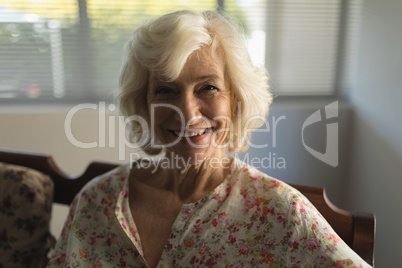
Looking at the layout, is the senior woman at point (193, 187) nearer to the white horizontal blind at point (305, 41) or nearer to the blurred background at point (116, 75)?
the blurred background at point (116, 75)

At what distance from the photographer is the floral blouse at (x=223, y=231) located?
103 cm

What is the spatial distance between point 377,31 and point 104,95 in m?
1.33

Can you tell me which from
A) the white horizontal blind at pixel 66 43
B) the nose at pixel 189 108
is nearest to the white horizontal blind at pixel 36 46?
the white horizontal blind at pixel 66 43

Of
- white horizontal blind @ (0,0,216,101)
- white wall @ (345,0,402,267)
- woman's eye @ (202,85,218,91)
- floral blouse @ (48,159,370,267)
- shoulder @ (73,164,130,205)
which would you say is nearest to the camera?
floral blouse @ (48,159,370,267)

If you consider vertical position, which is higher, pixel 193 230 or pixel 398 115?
pixel 398 115

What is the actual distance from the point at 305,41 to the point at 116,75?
97 centimetres

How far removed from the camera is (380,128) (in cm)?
187

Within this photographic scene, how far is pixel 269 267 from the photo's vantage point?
3.52 feet

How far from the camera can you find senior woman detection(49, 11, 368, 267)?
3.56 ft

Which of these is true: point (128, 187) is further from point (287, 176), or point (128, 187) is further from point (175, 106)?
point (287, 176)

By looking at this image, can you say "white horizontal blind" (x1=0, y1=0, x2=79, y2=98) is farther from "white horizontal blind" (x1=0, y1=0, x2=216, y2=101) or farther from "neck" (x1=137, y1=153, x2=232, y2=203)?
"neck" (x1=137, y1=153, x2=232, y2=203)

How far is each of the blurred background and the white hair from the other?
84 centimetres

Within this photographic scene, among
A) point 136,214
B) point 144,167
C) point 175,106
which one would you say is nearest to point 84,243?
point 136,214

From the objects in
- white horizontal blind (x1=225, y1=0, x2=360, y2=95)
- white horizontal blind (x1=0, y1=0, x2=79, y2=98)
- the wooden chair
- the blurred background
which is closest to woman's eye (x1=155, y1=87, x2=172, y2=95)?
the wooden chair
